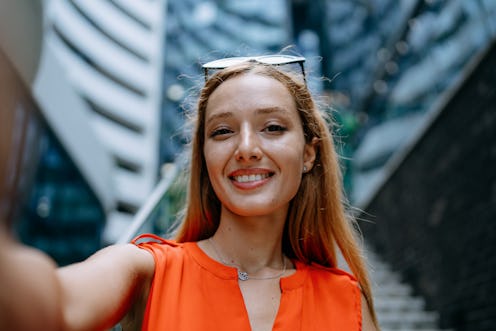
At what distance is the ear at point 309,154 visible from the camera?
136 cm

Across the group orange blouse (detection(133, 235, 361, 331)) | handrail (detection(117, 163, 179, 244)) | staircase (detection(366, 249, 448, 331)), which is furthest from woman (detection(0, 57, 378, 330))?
staircase (detection(366, 249, 448, 331))

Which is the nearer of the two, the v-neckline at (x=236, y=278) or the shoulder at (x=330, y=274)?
the v-neckline at (x=236, y=278)

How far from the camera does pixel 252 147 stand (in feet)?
3.75

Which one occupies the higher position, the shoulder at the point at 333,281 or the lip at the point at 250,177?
the lip at the point at 250,177

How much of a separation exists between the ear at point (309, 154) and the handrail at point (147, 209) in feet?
4.54

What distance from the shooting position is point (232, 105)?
3.91ft

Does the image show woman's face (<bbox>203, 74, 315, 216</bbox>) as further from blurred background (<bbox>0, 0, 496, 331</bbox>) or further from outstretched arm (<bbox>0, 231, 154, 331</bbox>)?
blurred background (<bbox>0, 0, 496, 331</bbox>)

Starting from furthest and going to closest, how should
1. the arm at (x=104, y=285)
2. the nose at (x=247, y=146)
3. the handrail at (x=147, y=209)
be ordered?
the handrail at (x=147, y=209)
the nose at (x=247, y=146)
the arm at (x=104, y=285)

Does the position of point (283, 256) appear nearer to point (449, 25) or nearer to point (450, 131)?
point (450, 131)

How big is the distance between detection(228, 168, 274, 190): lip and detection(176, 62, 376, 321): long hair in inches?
9.1

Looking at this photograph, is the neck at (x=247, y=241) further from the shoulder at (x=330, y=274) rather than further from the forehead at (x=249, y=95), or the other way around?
the forehead at (x=249, y=95)

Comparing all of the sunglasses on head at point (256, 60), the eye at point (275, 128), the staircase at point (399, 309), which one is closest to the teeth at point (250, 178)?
the eye at point (275, 128)

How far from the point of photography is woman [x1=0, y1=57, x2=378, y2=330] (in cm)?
100

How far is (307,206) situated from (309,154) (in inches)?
6.6
